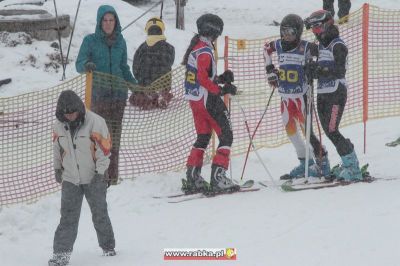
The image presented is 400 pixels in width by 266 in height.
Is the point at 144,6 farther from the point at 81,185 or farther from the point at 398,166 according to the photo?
the point at 81,185

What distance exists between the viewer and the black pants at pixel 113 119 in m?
8.28

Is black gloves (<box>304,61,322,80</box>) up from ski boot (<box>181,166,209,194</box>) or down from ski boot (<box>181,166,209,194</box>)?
up

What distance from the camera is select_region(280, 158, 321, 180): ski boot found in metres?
8.10

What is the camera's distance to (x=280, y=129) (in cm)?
1053

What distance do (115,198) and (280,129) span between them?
351 centimetres

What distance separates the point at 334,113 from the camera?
24.9ft

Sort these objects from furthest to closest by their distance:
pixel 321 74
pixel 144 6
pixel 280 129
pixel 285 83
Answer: pixel 144 6, pixel 280 129, pixel 285 83, pixel 321 74

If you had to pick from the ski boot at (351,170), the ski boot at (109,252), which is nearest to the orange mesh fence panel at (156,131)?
the ski boot at (351,170)

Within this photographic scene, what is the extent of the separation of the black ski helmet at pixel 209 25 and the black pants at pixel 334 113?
4.38ft

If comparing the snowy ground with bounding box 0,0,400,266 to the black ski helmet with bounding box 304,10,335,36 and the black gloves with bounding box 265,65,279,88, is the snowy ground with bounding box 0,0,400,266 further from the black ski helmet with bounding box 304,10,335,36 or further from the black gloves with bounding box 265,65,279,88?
the black ski helmet with bounding box 304,10,335,36

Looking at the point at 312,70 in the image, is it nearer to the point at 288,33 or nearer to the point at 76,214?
the point at 288,33

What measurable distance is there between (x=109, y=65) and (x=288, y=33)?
6.92ft

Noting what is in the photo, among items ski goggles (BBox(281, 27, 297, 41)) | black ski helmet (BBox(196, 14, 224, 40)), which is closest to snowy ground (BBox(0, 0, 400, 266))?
ski goggles (BBox(281, 27, 297, 41))

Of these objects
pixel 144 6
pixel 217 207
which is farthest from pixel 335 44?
pixel 144 6
